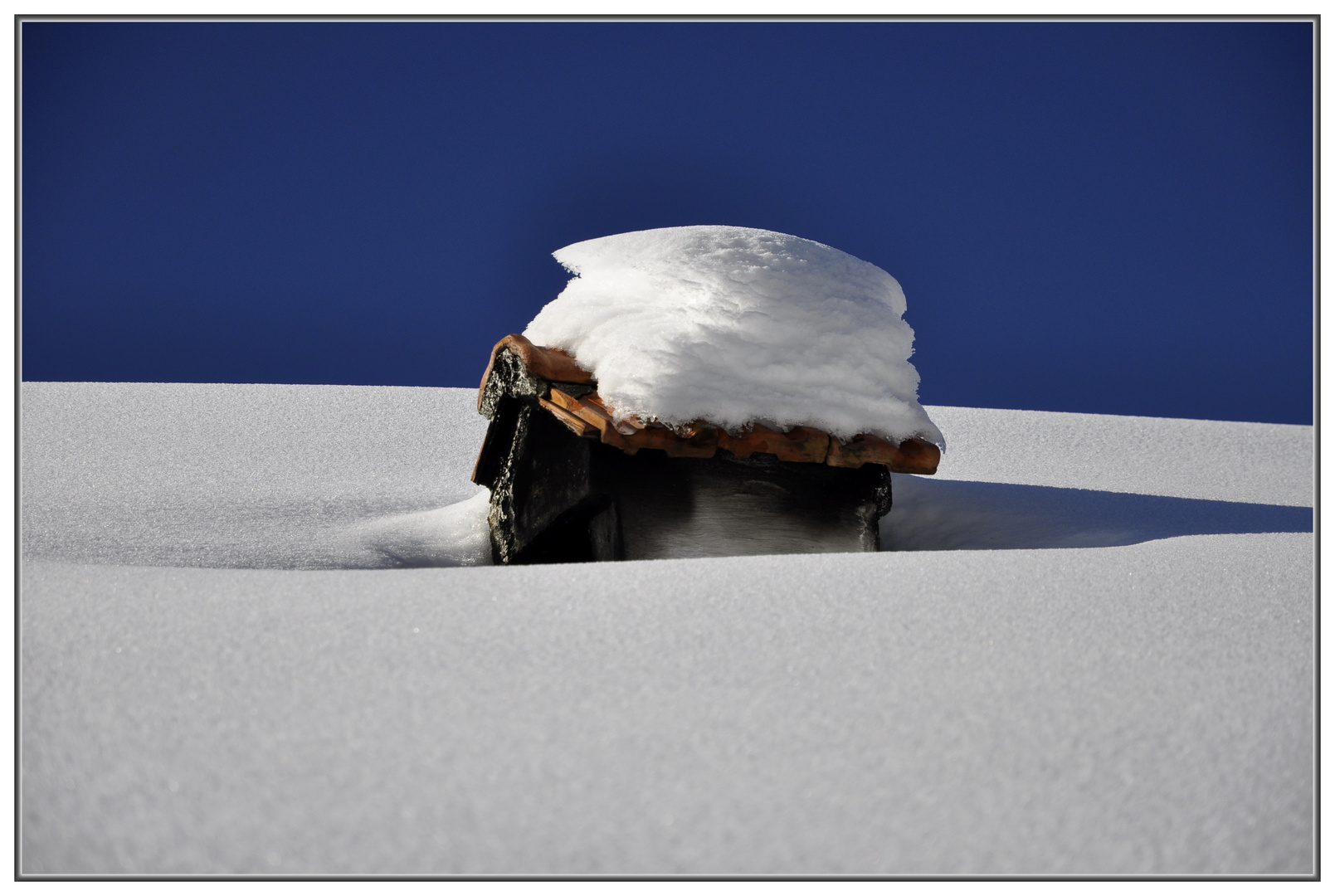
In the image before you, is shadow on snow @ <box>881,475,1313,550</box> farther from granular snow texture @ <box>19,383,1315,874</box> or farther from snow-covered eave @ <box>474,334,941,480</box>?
granular snow texture @ <box>19,383,1315,874</box>

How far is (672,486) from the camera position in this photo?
225cm

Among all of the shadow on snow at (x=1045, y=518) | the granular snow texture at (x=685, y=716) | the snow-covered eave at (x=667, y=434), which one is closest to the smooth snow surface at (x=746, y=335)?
the snow-covered eave at (x=667, y=434)

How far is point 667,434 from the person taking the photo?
2.04 metres

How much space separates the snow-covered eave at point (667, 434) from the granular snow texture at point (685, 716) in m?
0.54

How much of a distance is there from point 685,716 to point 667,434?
114cm

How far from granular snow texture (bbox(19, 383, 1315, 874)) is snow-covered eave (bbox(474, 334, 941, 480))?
1.76 ft

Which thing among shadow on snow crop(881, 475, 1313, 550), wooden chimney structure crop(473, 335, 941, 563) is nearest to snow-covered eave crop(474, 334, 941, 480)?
wooden chimney structure crop(473, 335, 941, 563)

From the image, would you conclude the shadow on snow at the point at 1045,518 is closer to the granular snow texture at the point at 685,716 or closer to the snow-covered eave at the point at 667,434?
the snow-covered eave at the point at 667,434

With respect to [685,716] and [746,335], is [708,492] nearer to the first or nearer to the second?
[746,335]

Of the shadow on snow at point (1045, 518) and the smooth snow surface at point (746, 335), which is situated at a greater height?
the smooth snow surface at point (746, 335)

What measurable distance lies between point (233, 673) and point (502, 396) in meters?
1.54

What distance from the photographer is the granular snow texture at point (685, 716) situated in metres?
0.75

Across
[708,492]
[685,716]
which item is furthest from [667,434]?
[685,716]

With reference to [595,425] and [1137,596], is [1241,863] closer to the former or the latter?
[1137,596]
